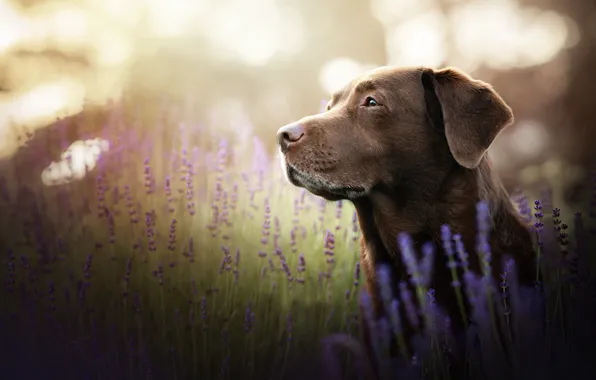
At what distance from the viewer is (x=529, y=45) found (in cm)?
666

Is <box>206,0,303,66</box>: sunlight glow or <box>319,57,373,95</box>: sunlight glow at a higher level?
<box>206,0,303,66</box>: sunlight glow

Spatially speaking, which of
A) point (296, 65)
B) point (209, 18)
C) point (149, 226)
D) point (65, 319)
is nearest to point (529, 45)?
point (296, 65)

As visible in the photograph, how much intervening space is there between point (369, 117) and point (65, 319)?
1.84 meters

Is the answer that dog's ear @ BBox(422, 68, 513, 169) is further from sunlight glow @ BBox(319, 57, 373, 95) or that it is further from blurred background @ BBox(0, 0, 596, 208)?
sunlight glow @ BBox(319, 57, 373, 95)

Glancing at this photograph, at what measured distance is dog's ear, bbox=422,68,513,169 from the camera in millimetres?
2775

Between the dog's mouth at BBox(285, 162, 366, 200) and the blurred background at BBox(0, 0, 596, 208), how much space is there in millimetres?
1663

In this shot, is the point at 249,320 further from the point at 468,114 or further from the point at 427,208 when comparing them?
the point at 468,114

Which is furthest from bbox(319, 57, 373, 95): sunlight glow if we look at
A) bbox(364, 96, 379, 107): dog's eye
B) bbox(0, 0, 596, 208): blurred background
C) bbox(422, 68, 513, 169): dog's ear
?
bbox(422, 68, 513, 169): dog's ear

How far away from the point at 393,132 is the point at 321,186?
450 millimetres

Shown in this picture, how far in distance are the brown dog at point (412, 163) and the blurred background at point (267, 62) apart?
5.50 ft

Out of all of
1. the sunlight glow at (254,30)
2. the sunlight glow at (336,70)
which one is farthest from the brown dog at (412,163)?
the sunlight glow at (254,30)

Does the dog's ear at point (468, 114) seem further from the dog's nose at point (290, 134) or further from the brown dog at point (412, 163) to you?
the dog's nose at point (290, 134)

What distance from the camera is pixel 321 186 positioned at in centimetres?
288

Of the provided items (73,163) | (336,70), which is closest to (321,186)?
(73,163)
